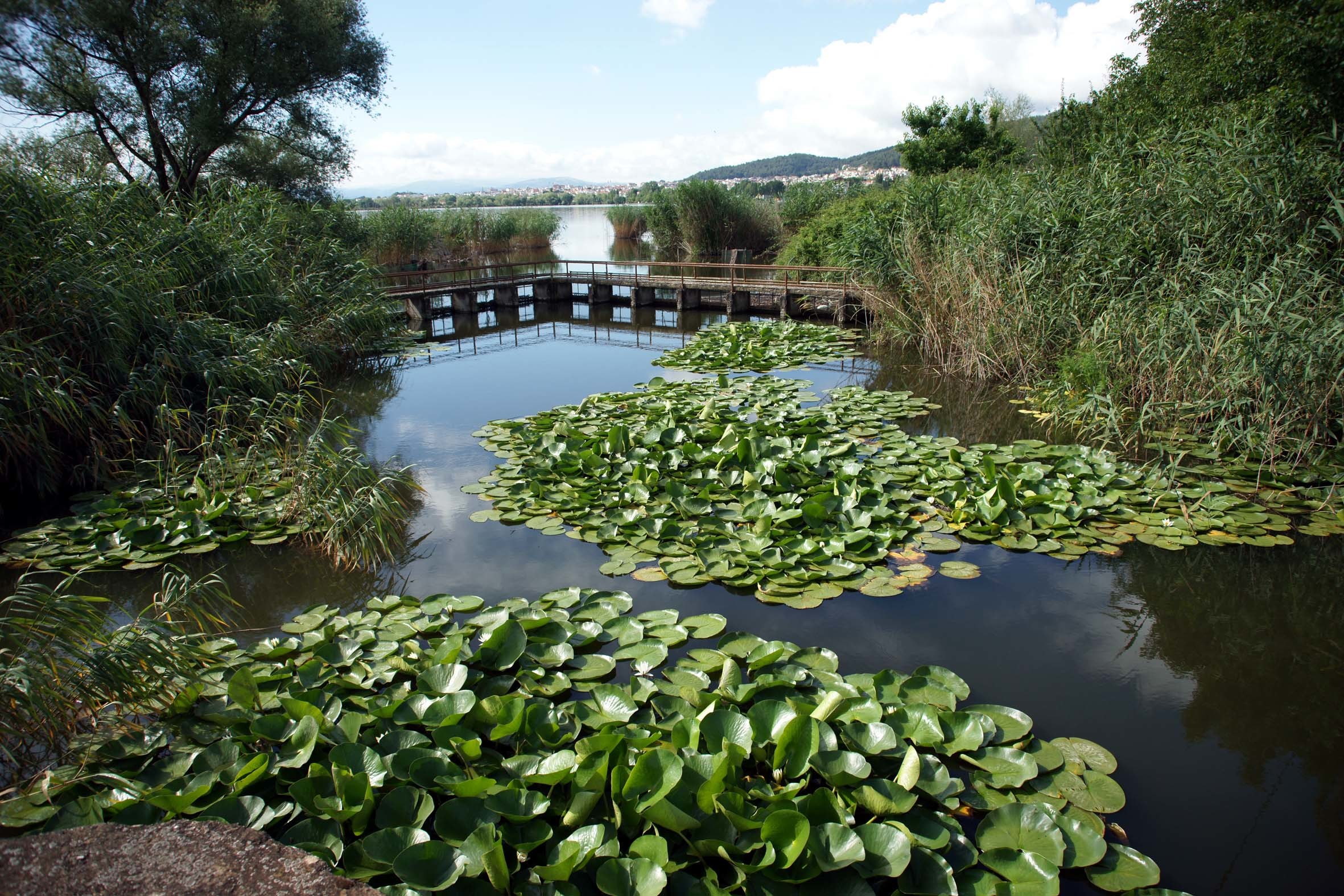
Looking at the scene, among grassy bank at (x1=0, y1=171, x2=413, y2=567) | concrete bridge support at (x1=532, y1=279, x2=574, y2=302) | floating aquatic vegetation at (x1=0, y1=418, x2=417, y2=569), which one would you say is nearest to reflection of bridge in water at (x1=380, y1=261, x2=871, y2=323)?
concrete bridge support at (x1=532, y1=279, x2=574, y2=302)

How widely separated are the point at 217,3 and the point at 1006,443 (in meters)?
12.4

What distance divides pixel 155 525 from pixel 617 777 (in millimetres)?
3621

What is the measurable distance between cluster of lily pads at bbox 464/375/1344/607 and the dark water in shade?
0.42 feet

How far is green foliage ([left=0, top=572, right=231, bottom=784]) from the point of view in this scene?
8.12 ft

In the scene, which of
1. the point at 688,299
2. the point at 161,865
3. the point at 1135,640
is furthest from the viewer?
the point at 688,299

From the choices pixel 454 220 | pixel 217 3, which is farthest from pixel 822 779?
pixel 454 220

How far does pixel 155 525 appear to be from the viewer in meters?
4.42

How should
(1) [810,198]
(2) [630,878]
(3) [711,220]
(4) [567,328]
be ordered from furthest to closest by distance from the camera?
(3) [711,220], (1) [810,198], (4) [567,328], (2) [630,878]

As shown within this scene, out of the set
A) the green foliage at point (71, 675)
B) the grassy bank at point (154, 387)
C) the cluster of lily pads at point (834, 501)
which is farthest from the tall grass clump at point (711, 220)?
the green foliage at point (71, 675)

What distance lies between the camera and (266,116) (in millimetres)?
12609

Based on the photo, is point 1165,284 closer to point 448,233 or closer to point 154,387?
point 154,387

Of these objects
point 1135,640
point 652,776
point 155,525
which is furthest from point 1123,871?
point 155,525

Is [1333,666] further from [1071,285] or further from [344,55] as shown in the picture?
[344,55]

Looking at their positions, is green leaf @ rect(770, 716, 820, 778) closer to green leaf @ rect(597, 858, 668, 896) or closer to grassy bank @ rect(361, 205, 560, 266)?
green leaf @ rect(597, 858, 668, 896)
